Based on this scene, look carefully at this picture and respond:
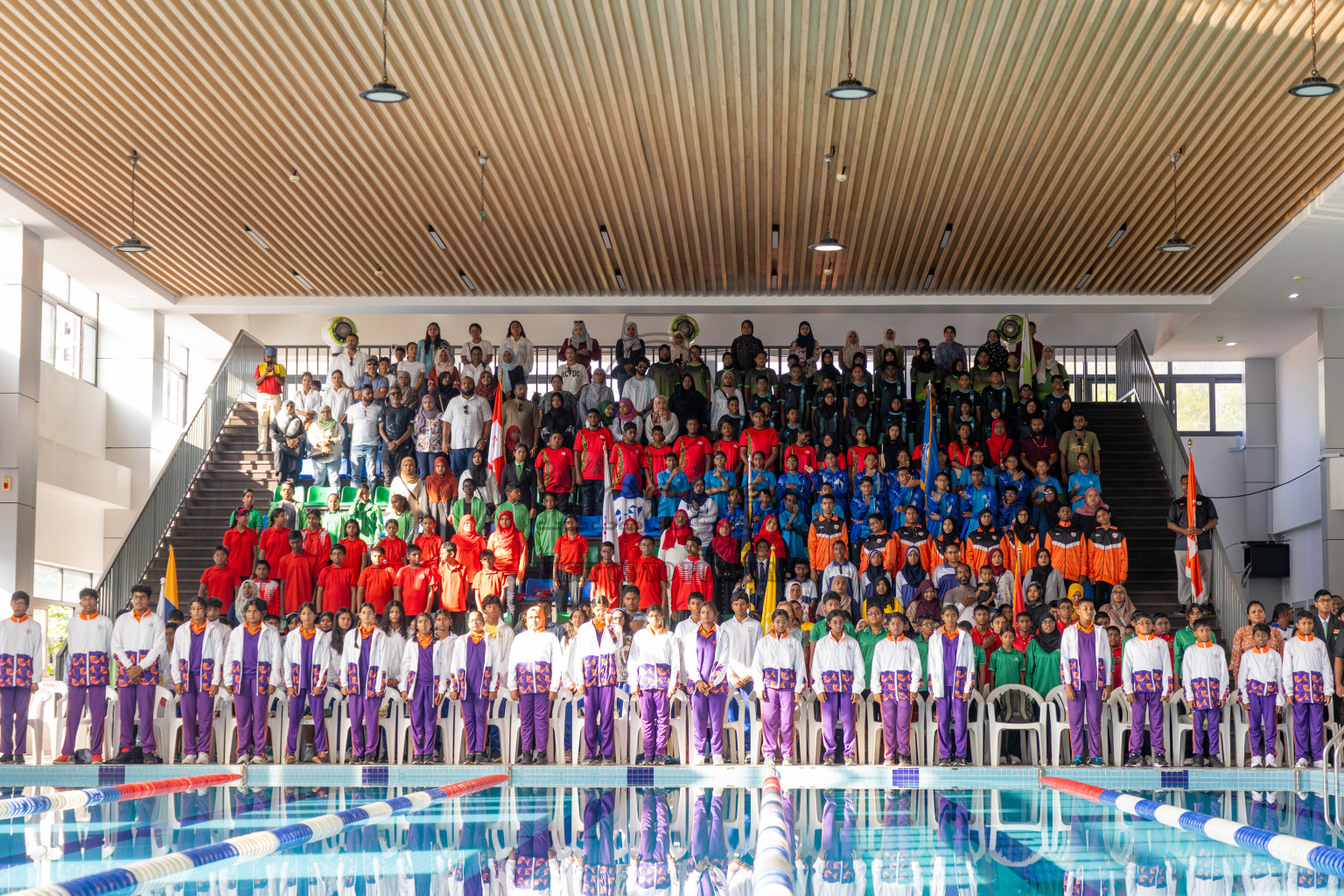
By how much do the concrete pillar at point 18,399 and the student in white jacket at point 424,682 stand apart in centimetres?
537

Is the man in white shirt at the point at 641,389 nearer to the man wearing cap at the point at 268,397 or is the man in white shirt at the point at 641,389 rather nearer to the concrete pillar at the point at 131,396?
Result: the man wearing cap at the point at 268,397

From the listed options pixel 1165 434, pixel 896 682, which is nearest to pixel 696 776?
pixel 896 682

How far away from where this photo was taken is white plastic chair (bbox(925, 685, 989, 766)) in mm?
12844

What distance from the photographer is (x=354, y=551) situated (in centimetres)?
1497

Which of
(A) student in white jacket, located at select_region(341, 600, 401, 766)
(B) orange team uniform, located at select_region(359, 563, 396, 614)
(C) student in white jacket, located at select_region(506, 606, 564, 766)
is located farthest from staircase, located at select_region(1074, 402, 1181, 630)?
(A) student in white jacket, located at select_region(341, 600, 401, 766)

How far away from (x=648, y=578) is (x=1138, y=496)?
804 centimetres

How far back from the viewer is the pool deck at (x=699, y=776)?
12.3 metres

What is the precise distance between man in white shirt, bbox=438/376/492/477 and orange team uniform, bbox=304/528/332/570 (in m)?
2.39

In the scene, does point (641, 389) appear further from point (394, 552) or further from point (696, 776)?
point (696, 776)

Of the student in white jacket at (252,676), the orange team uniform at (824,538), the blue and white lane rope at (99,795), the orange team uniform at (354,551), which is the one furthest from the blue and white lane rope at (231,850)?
the orange team uniform at (824,538)

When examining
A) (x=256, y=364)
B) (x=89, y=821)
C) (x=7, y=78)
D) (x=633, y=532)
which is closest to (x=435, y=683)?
(x=633, y=532)

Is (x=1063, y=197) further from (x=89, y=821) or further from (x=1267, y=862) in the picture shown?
(x=89, y=821)

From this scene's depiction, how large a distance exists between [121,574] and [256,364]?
624 centimetres

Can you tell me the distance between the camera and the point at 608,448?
16719mm
